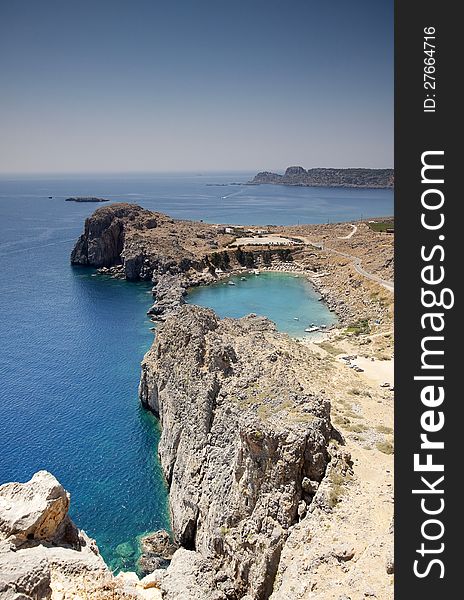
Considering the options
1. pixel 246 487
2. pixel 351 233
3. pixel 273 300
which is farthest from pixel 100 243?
pixel 246 487

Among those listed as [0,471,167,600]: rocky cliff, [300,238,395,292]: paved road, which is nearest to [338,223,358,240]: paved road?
[300,238,395,292]: paved road

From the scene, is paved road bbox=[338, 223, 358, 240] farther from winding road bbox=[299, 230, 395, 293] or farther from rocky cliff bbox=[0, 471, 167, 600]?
rocky cliff bbox=[0, 471, 167, 600]

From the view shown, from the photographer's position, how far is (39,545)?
2245cm

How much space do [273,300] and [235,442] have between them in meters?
69.2

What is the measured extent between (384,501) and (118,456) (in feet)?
93.6

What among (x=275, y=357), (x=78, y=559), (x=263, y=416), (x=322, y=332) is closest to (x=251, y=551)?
(x=263, y=416)

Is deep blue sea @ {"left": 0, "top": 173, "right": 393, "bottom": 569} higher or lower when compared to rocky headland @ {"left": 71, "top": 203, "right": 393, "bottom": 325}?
lower

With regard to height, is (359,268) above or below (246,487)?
above

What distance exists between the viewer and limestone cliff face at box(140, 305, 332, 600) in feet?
87.1

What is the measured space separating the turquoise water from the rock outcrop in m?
55.2

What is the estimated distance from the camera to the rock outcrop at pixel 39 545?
1809 cm

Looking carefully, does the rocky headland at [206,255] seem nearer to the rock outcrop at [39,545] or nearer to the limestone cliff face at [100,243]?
the limestone cliff face at [100,243]

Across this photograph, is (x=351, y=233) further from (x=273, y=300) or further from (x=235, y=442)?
(x=235, y=442)

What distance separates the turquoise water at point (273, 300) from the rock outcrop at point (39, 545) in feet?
181
